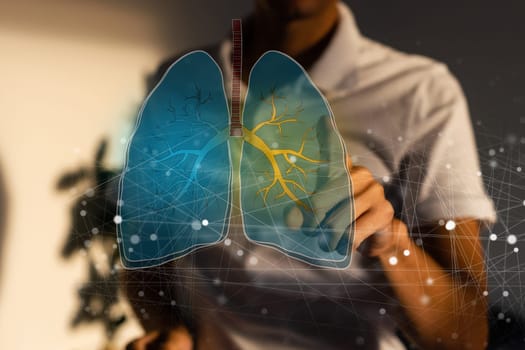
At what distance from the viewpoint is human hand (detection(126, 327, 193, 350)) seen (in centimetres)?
124

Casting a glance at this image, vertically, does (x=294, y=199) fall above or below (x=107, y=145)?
below

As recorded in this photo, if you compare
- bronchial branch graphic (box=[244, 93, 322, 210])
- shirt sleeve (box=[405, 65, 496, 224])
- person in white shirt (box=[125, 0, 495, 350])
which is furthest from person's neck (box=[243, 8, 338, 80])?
shirt sleeve (box=[405, 65, 496, 224])

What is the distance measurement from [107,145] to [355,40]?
59 cm

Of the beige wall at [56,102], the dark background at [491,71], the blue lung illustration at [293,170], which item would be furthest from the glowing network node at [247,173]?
the dark background at [491,71]

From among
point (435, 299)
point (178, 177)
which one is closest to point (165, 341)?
point (178, 177)

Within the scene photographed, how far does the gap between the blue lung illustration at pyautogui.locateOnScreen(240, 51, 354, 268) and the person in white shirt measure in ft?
0.08

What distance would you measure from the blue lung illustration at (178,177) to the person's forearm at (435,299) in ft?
1.25

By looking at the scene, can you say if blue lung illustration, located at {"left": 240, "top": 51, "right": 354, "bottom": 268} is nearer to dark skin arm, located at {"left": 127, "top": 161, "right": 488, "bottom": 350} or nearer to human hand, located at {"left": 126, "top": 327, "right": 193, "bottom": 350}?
dark skin arm, located at {"left": 127, "top": 161, "right": 488, "bottom": 350}

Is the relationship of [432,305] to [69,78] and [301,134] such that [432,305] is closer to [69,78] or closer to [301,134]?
[301,134]

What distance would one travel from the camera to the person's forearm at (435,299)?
1203mm

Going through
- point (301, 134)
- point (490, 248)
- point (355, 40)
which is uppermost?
point (355, 40)

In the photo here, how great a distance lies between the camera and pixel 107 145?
1.29 metres

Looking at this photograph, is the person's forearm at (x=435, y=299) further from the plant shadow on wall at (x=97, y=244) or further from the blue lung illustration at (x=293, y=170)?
the plant shadow on wall at (x=97, y=244)

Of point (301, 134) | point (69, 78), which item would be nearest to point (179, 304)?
point (301, 134)
